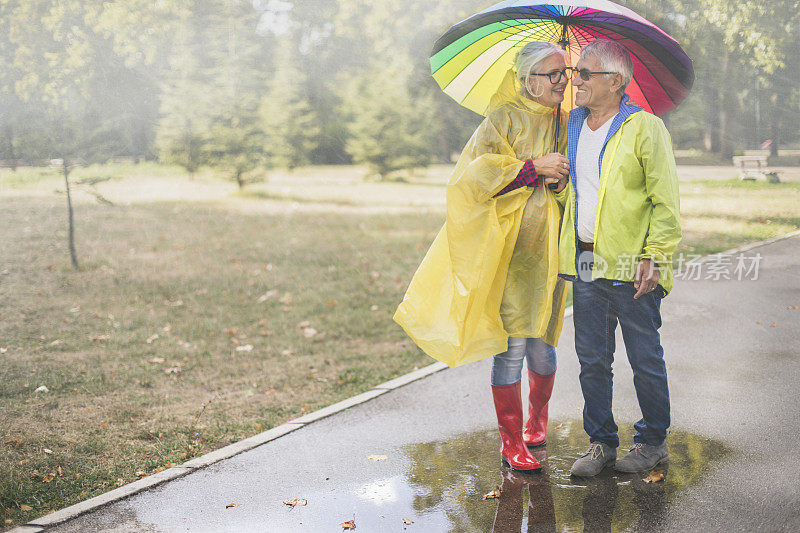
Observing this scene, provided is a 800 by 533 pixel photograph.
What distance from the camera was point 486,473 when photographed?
3527 mm

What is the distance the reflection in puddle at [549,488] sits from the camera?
298 centimetres

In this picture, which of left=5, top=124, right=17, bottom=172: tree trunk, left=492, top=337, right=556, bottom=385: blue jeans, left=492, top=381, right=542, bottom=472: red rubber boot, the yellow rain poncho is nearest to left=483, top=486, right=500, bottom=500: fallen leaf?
left=492, top=381, right=542, bottom=472: red rubber boot

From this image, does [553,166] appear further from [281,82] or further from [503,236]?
[281,82]

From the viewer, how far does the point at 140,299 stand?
347 inches

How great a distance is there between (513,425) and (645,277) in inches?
39.6

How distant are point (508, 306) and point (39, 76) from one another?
29.4ft

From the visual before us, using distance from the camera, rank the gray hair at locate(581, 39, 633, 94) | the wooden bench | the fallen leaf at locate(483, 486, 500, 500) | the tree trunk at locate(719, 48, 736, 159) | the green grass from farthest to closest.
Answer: the tree trunk at locate(719, 48, 736, 159), the wooden bench, the green grass, the fallen leaf at locate(483, 486, 500, 500), the gray hair at locate(581, 39, 633, 94)

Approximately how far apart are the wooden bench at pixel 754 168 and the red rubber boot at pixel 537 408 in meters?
8.90

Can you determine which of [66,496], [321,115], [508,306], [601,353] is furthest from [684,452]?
[321,115]

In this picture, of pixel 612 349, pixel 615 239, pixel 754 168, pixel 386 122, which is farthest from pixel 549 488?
pixel 386 122

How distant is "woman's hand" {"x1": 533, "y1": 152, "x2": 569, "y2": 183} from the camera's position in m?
3.21

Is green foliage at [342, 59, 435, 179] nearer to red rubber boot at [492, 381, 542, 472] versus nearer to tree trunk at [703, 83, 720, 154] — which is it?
tree trunk at [703, 83, 720, 154]

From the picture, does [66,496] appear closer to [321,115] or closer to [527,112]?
[527,112]

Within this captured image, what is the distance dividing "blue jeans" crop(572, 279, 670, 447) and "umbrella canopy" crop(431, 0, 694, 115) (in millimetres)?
1000
